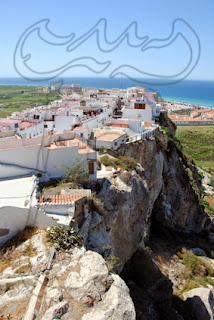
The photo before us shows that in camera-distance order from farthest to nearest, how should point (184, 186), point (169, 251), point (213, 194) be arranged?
point (213, 194) → point (184, 186) → point (169, 251)

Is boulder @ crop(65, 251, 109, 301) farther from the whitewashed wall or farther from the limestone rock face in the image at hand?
the limestone rock face

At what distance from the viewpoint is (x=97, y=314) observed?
5371 millimetres

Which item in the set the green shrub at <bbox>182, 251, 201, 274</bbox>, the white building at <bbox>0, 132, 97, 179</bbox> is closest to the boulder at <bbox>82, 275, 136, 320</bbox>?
the white building at <bbox>0, 132, 97, 179</bbox>

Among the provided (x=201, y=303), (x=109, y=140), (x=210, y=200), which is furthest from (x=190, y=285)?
(x=210, y=200)

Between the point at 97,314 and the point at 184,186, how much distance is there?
85.1ft

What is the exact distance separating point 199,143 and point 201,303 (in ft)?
214

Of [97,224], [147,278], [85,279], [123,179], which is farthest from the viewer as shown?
[147,278]

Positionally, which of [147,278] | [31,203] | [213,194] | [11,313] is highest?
[31,203]

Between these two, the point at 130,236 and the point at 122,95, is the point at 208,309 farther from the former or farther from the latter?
the point at 122,95

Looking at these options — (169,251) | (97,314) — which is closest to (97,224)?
(97,314)

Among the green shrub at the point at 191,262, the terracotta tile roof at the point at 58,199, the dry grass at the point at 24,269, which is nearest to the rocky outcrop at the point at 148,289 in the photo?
the green shrub at the point at 191,262

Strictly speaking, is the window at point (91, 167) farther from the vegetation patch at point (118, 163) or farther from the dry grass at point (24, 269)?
the dry grass at point (24, 269)

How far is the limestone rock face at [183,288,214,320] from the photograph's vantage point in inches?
582

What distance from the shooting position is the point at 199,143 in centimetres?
7431
